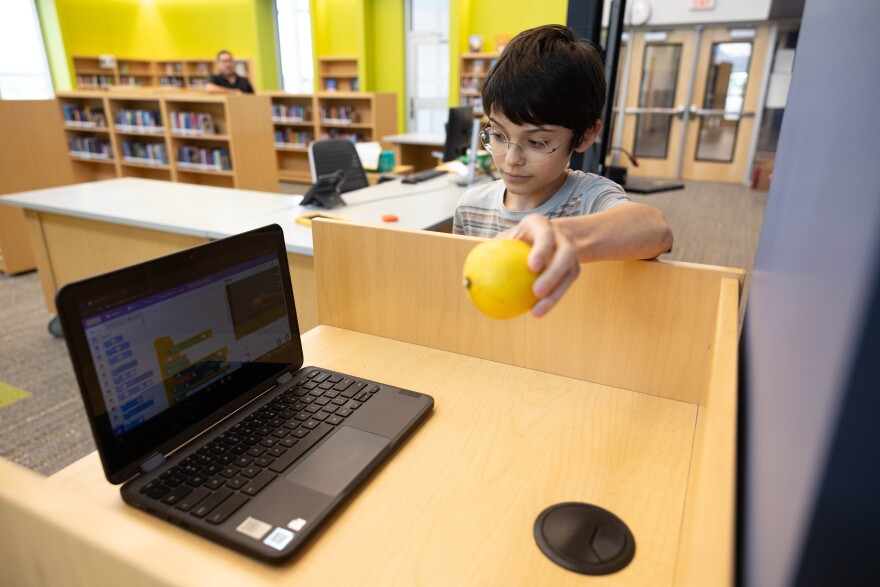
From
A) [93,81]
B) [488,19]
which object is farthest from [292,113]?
[93,81]

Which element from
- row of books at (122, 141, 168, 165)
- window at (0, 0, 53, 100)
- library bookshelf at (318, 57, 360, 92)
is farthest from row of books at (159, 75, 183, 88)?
row of books at (122, 141, 168, 165)

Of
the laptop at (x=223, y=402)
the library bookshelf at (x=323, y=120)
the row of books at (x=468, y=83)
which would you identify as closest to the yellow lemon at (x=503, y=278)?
the laptop at (x=223, y=402)

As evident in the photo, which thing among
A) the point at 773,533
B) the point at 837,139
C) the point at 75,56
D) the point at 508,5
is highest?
the point at 508,5

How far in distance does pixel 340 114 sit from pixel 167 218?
5.64 metres

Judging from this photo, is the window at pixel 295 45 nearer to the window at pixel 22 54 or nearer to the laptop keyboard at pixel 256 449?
the window at pixel 22 54

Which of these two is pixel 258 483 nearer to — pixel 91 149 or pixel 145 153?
pixel 145 153

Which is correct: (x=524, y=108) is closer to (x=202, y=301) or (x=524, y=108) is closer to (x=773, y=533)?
(x=202, y=301)

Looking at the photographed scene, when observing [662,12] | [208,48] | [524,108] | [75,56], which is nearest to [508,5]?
[662,12]

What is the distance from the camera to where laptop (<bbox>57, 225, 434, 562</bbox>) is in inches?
25.6

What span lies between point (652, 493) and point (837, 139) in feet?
1.57

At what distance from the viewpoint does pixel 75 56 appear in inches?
361

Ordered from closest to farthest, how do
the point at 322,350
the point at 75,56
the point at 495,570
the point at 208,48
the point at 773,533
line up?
1. the point at 773,533
2. the point at 495,570
3. the point at 322,350
4. the point at 75,56
5. the point at 208,48

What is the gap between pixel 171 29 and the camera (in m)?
10.2

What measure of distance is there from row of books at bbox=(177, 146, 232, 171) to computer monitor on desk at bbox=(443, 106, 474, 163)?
258cm
